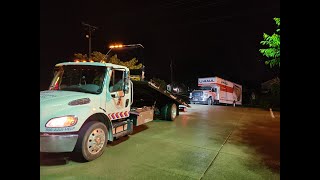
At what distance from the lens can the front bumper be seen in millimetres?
4633

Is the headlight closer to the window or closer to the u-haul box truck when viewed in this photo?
the window

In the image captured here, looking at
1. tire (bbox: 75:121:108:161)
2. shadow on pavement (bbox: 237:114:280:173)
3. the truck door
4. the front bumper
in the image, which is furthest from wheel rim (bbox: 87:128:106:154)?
shadow on pavement (bbox: 237:114:280:173)

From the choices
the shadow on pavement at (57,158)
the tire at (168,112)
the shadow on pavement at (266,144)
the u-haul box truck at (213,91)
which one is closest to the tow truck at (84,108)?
the shadow on pavement at (57,158)

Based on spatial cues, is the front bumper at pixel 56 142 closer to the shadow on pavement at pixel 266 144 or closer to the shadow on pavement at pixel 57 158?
the shadow on pavement at pixel 57 158

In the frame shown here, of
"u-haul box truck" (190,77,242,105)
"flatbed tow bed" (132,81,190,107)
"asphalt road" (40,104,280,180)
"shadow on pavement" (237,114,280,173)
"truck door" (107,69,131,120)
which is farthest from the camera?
"u-haul box truck" (190,77,242,105)

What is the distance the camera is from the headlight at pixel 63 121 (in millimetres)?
4739

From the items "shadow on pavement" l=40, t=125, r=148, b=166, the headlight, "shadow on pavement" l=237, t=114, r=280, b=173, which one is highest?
the headlight

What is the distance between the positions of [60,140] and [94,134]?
Answer: 883 millimetres

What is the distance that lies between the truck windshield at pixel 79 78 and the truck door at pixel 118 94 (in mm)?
363

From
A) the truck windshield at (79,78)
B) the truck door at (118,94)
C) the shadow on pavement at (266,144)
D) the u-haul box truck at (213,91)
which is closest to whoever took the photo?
the shadow on pavement at (266,144)

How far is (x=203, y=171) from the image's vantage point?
478 centimetres
